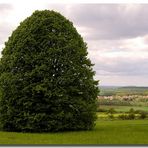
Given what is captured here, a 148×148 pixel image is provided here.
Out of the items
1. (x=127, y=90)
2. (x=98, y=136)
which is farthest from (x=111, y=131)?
(x=127, y=90)

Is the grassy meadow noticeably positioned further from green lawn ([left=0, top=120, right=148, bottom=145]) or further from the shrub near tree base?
the shrub near tree base

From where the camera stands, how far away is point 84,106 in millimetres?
24594

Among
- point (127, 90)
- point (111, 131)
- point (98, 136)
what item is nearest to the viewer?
point (98, 136)

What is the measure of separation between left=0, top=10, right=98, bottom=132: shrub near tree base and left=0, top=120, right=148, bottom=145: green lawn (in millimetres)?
847

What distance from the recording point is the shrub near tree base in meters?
23.8

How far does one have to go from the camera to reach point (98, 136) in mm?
22234

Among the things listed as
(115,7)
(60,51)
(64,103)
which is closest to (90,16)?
(115,7)

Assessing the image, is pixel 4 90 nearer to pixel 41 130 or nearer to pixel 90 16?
pixel 41 130

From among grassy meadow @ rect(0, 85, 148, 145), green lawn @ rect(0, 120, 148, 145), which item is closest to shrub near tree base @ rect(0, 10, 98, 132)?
grassy meadow @ rect(0, 85, 148, 145)

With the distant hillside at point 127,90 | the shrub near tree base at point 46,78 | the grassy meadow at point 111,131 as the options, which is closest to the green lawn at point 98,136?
the grassy meadow at point 111,131

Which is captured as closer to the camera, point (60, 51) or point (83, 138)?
point (83, 138)

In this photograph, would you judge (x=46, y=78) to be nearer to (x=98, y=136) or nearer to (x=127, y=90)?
(x=98, y=136)

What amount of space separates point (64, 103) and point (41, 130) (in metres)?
1.43

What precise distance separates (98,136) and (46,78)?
3.31m
